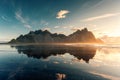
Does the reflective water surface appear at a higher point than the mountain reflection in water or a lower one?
lower

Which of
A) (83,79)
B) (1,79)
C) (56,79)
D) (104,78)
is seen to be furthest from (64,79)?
(1,79)

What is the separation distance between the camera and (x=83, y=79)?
779 inches

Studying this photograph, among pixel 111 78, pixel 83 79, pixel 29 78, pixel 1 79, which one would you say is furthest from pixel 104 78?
pixel 1 79

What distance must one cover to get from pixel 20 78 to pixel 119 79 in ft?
52.0

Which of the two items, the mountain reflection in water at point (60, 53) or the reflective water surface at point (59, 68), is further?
the mountain reflection in water at point (60, 53)

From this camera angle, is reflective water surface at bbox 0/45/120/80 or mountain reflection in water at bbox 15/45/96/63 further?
mountain reflection in water at bbox 15/45/96/63

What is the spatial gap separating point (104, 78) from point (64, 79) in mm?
6631

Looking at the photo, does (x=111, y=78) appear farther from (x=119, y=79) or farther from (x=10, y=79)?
(x=10, y=79)

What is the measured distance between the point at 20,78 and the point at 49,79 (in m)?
4.73

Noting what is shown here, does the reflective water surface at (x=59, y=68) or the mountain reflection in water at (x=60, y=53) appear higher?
the mountain reflection in water at (x=60, y=53)

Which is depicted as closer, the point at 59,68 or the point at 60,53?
the point at 59,68

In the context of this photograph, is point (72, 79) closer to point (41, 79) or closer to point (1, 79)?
point (41, 79)

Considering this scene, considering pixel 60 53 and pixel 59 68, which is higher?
pixel 60 53

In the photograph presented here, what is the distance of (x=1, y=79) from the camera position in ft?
64.7
